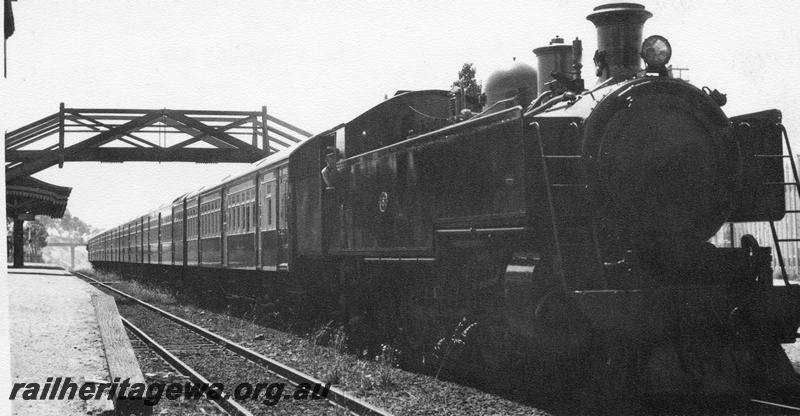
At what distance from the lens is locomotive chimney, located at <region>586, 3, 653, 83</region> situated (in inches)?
270

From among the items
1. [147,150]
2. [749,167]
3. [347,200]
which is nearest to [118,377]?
[347,200]

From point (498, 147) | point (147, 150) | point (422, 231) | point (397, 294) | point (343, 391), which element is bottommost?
point (343, 391)

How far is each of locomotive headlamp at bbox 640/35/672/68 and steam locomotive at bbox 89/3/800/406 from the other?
0.02 metres

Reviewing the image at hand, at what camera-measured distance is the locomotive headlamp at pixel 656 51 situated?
6.53 meters

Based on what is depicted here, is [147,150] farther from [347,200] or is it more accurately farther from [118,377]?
[118,377]

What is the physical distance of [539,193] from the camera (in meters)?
6.33

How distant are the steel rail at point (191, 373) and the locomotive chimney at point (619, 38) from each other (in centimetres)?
412

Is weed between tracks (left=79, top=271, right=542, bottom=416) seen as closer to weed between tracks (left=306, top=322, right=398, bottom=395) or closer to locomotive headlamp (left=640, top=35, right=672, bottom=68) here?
weed between tracks (left=306, top=322, right=398, bottom=395)

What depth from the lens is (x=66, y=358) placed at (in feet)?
29.7

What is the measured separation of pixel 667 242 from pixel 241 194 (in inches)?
443

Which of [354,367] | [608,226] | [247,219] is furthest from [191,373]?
[247,219]

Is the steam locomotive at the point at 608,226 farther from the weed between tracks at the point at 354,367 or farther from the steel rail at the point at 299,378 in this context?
the steel rail at the point at 299,378

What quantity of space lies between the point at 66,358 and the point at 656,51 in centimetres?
691

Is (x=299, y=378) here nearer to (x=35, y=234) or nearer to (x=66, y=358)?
(x=66, y=358)
